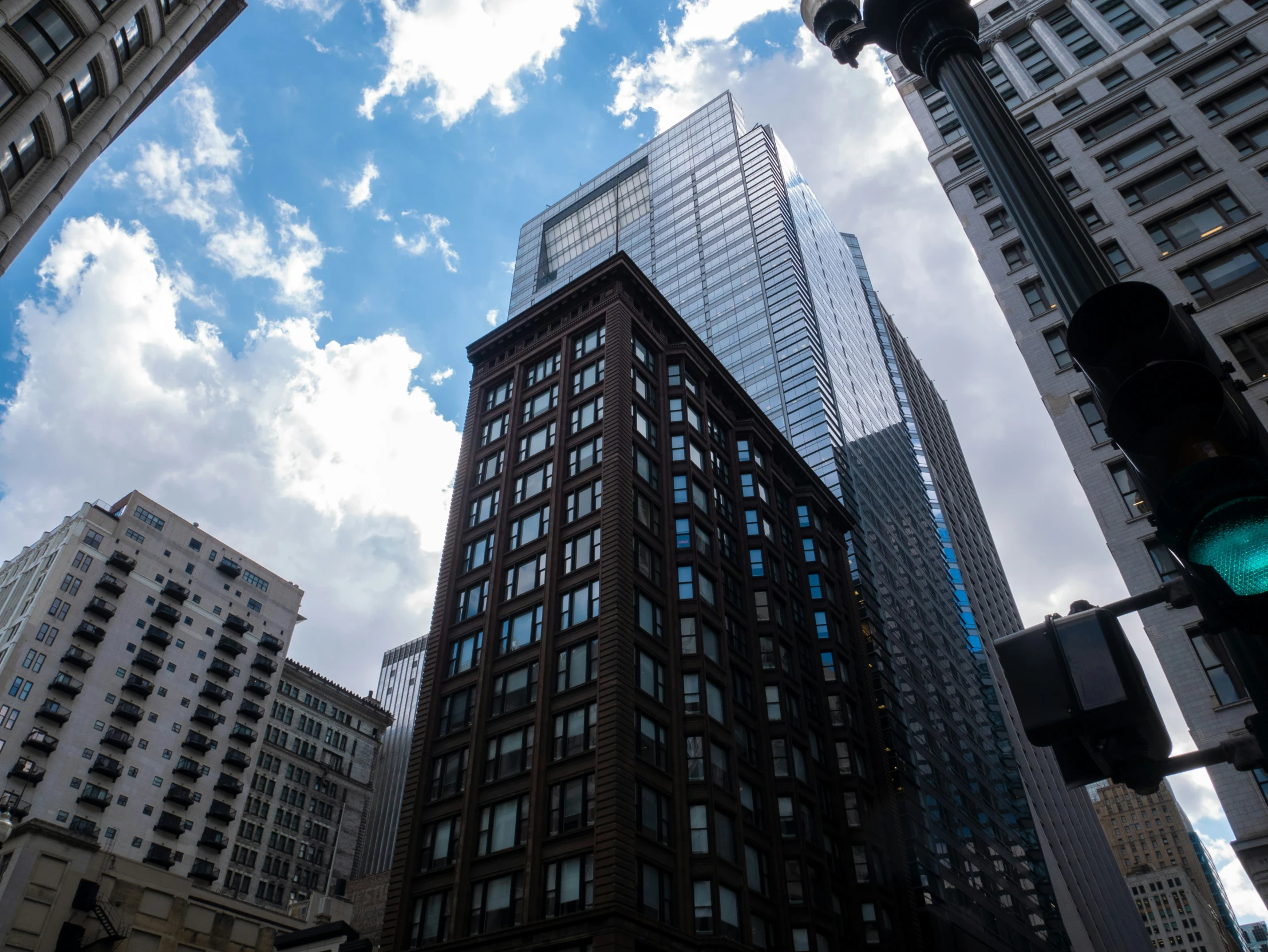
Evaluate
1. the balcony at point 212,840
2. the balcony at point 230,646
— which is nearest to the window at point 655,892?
the balcony at point 212,840

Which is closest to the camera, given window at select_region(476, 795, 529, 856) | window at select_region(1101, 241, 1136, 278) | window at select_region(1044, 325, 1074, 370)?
window at select_region(1101, 241, 1136, 278)

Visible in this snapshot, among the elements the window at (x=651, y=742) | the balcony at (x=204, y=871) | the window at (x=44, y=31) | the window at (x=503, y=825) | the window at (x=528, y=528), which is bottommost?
the window at (x=503, y=825)

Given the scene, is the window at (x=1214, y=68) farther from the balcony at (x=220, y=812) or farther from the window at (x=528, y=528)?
the balcony at (x=220, y=812)

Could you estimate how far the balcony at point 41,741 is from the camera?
252 ft

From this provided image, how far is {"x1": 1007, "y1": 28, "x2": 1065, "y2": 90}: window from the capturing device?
1859 inches

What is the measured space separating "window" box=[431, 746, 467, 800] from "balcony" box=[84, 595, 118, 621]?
58.6 m

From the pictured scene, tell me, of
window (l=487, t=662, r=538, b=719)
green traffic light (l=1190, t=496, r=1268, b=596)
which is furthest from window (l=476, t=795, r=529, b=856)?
green traffic light (l=1190, t=496, r=1268, b=596)

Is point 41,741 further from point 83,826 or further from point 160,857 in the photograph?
point 160,857

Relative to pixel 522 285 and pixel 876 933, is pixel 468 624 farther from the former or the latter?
pixel 522 285

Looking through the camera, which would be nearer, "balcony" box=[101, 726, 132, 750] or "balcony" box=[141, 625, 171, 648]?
"balcony" box=[101, 726, 132, 750]

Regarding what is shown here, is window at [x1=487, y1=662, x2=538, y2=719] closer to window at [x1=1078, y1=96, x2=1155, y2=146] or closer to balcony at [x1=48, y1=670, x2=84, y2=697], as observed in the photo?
window at [x1=1078, y1=96, x2=1155, y2=146]

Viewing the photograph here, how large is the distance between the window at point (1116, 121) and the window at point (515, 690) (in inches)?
1581

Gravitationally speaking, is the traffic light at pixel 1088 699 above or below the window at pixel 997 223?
below

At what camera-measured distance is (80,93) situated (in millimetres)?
37750
